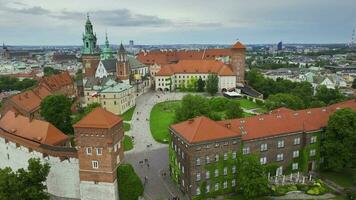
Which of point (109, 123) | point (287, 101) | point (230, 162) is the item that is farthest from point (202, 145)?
point (287, 101)

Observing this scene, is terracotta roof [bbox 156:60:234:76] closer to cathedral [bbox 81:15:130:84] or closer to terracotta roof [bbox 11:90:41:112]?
cathedral [bbox 81:15:130:84]

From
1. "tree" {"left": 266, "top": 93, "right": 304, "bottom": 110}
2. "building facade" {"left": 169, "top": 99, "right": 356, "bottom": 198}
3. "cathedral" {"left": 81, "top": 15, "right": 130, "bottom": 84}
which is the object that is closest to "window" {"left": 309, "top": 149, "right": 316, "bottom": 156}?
"building facade" {"left": 169, "top": 99, "right": 356, "bottom": 198}

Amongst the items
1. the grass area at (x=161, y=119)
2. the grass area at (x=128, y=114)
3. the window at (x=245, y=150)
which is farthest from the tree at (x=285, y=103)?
the grass area at (x=128, y=114)

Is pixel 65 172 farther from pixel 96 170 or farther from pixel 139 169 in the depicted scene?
pixel 139 169

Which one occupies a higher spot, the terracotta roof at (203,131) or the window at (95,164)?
the terracotta roof at (203,131)

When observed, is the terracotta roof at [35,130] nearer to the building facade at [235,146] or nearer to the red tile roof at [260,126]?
the building facade at [235,146]

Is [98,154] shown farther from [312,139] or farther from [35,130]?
[312,139]
